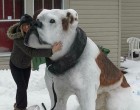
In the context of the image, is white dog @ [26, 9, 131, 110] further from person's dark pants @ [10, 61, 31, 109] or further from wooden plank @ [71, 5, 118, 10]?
wooden plank @ [71, 5, 118, 10]

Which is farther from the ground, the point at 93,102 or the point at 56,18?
the point at 56,18

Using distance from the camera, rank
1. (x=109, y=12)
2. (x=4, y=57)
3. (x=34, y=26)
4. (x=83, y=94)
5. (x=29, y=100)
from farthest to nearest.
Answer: (x=109, y=12)
(x=4, y=57)
(x=29, y=100)
(x=83, y=94)
(x=34, y=26)

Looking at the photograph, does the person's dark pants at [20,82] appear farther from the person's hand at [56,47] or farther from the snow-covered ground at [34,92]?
the person's hand at [56,47]

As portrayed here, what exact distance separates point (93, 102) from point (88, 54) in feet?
1.38

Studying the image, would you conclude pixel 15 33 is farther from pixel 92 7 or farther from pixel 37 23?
pixel 92 7

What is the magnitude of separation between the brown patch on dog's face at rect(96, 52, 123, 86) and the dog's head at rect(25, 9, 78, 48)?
471 mm

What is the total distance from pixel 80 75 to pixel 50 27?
0.53 meters

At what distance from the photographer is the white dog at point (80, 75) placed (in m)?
3.15

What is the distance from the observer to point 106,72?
11.8 ft

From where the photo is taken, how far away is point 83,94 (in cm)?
341

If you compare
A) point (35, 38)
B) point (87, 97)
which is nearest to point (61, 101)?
point (87, 97)

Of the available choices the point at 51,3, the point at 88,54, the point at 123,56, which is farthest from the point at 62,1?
the point at 88,54

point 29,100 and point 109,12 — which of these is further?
point 109,12

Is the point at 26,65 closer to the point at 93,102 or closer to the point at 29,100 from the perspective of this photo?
the point at 29,100
